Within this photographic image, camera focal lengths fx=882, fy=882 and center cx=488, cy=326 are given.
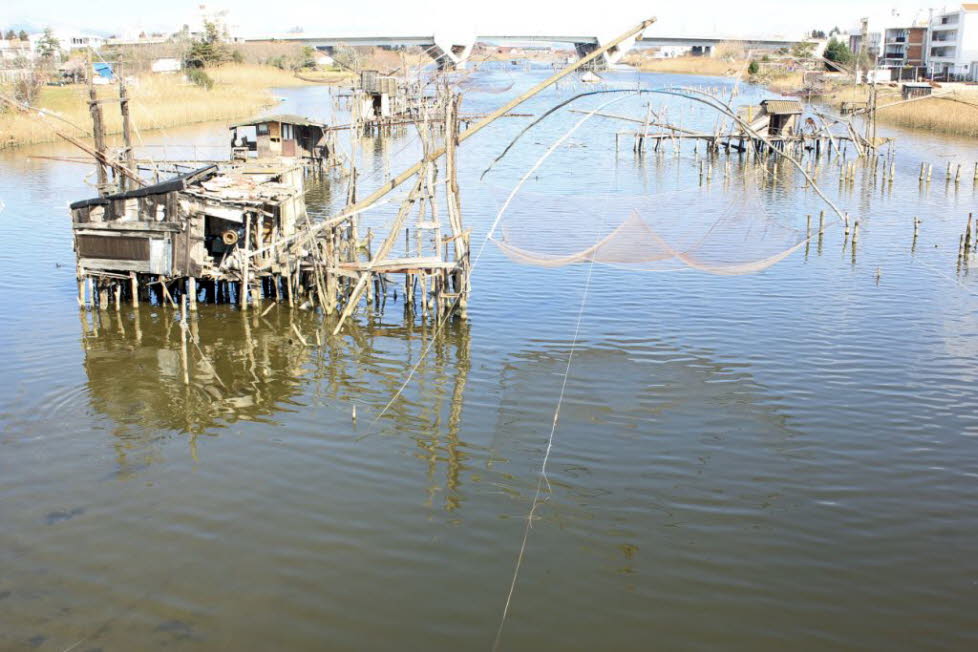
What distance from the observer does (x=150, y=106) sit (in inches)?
1778

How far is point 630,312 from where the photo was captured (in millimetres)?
16703

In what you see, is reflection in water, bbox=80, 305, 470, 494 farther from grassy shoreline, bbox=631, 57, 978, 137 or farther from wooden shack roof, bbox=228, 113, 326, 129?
wooden shack roof, bbox=228, 113, 326, 129

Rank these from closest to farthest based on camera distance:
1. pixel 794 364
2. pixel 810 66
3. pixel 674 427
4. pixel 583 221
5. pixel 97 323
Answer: pixel 674 427, pixel 794 364, pixel 97 323, pixel 583 221, pixel 810 66

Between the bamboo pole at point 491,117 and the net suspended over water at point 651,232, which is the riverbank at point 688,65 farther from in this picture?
the bamboo pole at point 491,117

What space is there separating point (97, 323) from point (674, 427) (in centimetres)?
1054

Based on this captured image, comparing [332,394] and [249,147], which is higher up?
[249,147]

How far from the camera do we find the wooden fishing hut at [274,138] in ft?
103

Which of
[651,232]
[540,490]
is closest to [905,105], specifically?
[651,232]

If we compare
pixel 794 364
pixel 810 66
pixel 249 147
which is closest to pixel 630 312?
pixel 794 364

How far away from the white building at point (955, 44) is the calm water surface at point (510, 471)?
56.5m

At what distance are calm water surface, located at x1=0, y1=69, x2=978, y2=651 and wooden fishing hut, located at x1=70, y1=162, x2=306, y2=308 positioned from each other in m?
0.91

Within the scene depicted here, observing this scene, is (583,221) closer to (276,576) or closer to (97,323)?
(97,323)

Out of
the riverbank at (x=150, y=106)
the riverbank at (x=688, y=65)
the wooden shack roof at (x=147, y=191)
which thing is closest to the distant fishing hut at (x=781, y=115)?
the riverbank at (x=150, y=106)

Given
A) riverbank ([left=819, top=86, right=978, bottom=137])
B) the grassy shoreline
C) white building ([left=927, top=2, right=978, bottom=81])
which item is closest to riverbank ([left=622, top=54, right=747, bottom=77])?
the grassy shoreline
